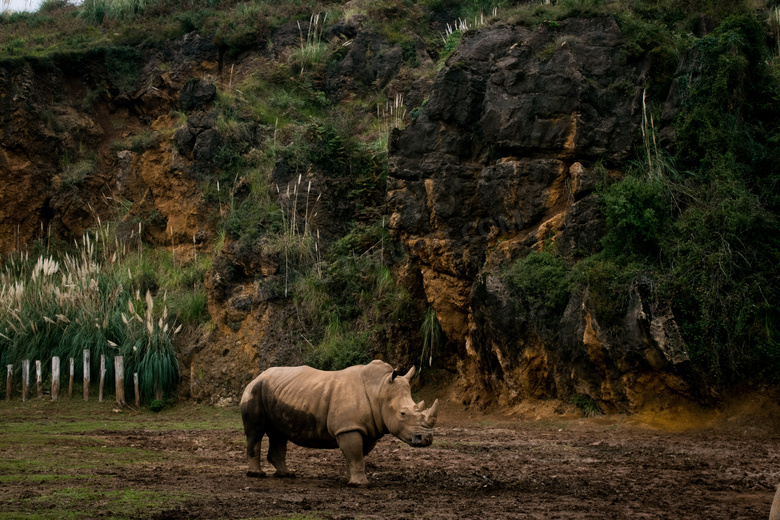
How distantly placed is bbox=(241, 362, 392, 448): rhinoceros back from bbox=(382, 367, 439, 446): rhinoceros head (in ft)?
0.84

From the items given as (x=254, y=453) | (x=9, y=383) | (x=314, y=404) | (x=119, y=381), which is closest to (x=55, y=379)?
(x=9, y=383)

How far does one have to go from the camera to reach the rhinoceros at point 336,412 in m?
8.45

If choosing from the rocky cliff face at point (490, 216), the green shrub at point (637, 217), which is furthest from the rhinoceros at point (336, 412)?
the green shrub at point (637, 217)

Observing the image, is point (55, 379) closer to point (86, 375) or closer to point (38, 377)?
point (38, 377)

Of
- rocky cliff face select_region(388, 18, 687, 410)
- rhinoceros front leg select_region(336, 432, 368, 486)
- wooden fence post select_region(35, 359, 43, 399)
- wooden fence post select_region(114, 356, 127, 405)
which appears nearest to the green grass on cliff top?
rocky cliff face select_region(388, 18, 687, 410)

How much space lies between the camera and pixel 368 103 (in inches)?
1065

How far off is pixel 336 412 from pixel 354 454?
540mm

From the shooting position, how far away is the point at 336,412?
877cm

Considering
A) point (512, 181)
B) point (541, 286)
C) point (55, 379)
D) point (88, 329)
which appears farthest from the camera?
point (88, 329)

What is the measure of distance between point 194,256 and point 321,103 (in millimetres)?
7804

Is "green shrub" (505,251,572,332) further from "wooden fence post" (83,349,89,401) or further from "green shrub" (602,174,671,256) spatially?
"wooden fence post" (83,349,89,401)

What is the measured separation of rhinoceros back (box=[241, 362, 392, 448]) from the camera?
8.73m

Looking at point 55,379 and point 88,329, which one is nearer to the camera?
point 55,379

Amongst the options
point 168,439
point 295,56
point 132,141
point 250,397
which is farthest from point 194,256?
point 250,397
